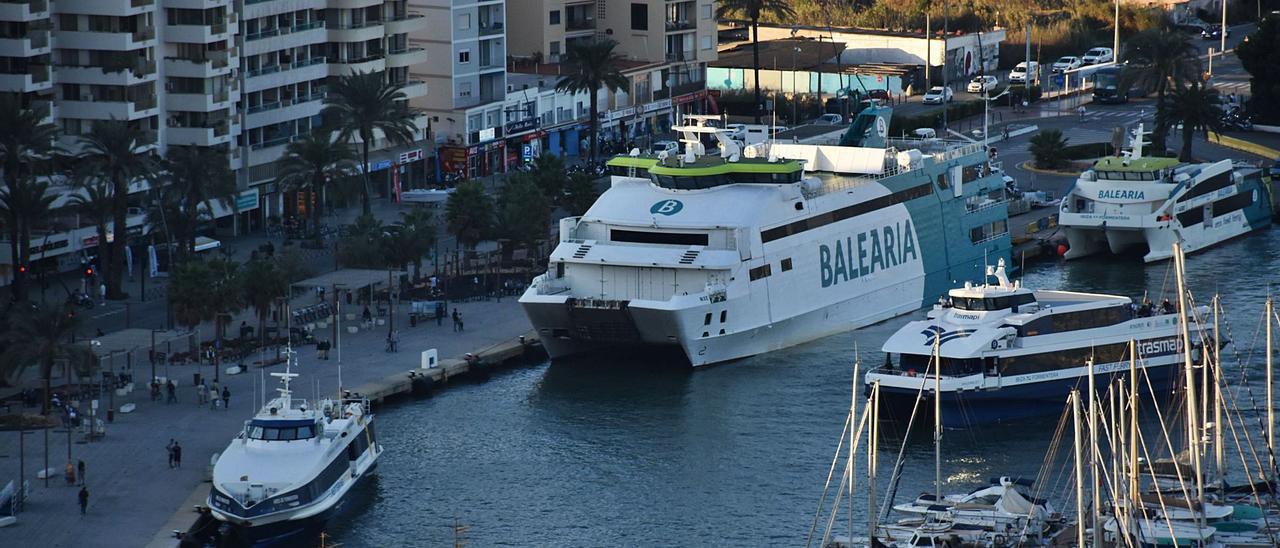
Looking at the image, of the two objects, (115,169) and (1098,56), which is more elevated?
(1098,56)

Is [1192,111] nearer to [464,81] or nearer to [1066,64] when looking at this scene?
[464,81]

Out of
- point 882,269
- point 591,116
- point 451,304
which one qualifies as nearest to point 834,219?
point 882,269

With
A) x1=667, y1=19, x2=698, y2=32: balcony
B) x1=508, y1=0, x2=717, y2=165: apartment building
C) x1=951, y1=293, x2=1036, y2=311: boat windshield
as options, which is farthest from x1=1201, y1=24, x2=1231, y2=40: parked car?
x1=951, y1=293, x2=1036, y2=311: boat windshield

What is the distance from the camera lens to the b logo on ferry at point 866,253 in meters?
103

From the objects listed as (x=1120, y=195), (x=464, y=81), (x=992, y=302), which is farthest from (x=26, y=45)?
(x=1120, y=195)

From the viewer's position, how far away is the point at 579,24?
15912cm

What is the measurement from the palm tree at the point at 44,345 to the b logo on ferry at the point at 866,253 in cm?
3107

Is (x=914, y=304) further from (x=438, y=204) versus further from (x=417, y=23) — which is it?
(x=417, y=23)

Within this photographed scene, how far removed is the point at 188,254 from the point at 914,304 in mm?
30059

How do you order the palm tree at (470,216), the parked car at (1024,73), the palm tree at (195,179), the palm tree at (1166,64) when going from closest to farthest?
the palm tree at (195,179) < the palm tree at (470,216) < the palm tree at (1166,64) < the parked car at (1024,73)

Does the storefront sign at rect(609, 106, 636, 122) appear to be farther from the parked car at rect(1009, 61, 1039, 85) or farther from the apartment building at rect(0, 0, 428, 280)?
the parked car at rect(1009, 61, 1039, 85)

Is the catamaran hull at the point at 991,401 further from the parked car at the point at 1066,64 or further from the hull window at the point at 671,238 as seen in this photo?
the parked car at the point at 1066,64

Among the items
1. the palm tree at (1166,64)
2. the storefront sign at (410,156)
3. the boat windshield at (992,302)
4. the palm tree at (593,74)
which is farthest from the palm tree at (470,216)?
the palm tree at (1166,64)

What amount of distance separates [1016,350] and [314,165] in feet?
130
